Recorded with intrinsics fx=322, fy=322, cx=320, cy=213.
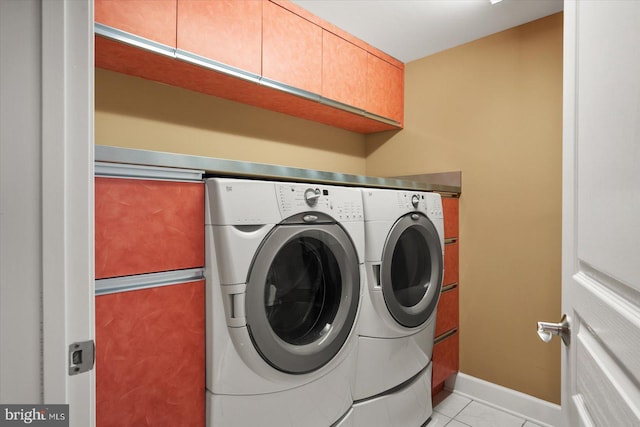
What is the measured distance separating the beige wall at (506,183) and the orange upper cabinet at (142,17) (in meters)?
1.77

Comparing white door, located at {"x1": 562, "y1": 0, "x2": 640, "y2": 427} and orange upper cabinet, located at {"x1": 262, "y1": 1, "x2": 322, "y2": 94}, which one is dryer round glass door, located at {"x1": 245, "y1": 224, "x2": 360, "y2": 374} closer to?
white door, located at {"x1": 562, "y1": 0, "x2": 640, "y2": 427}

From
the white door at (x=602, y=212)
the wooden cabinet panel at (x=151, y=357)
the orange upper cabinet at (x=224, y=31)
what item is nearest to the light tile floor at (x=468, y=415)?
the white door at (x=602, y=212)

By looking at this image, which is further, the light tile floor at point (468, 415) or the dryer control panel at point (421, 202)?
the light tile floor at point (468, 415)

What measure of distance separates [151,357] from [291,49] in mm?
1588

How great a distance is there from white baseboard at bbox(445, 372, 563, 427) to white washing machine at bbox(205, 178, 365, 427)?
1.22 meters

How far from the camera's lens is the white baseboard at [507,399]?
1825 millimetres

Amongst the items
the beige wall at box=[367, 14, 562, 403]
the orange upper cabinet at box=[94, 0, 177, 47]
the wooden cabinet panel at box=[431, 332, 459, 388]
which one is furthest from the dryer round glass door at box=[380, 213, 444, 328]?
the orange upper cabinet at box=[94, 0, 177, 47]

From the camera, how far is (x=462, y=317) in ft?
7.22

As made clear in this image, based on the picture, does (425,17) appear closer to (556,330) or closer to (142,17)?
(142,17)

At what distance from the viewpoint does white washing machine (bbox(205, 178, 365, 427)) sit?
0.97 meters

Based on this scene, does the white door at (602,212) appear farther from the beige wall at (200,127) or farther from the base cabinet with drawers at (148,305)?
the beige wall at (200,127)

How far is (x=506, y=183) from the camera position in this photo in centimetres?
204

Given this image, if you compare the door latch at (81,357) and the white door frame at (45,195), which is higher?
the white door frame at (45,195)

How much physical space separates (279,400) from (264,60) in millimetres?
1524
